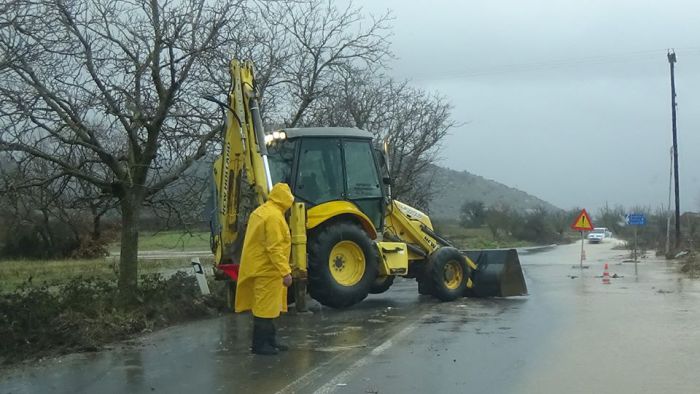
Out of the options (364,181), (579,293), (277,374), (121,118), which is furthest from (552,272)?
(277,374)

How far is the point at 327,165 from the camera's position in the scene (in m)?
13.3

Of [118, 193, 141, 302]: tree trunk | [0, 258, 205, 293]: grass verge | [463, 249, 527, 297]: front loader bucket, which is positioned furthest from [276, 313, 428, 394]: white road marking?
[0, 258, 205, 293]: grass verge

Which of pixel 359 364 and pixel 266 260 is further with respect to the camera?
pixel 266 260

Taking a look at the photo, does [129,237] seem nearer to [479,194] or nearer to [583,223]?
[583,223]

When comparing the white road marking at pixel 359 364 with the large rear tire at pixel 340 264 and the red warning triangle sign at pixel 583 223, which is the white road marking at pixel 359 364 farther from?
the red warning triangle sign at pixel 583 223

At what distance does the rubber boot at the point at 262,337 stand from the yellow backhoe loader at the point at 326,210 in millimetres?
2271

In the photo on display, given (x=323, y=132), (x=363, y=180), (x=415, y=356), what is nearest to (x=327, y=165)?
(x=323, y=132)

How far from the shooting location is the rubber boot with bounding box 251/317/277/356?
8930 millimetres

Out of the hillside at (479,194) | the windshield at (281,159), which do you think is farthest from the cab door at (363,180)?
the hillside at (479,194)

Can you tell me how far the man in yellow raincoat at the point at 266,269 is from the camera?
29.1 ft

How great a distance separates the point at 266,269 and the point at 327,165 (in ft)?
15.4

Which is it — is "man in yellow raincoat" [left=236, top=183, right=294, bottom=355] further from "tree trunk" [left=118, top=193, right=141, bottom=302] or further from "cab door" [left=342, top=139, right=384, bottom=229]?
"cab door" [left=342, top=139, right=384, bottom=229]

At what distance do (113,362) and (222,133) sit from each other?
205 inches

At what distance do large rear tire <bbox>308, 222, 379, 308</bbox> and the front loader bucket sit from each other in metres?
3.39
